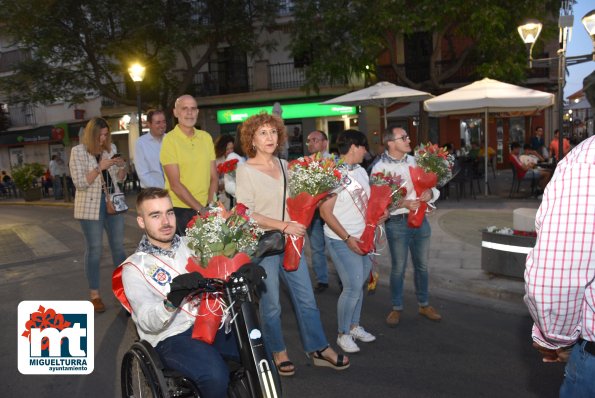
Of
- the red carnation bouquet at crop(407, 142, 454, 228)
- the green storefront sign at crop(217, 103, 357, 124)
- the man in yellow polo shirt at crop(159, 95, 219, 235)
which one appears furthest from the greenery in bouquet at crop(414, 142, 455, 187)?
the green storefront sign at crop(217, 103, 357, 124)

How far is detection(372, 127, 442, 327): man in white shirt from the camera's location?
4.96 m

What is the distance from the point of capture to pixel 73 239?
11.3 metres

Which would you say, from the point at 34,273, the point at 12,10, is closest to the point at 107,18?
the point at 12,10

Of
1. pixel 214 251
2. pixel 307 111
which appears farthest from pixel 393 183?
pixel 307 111

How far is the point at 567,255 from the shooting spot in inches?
66.4

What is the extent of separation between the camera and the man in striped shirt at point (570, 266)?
1675mm

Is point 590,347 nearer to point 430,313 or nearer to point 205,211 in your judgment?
point 205,211

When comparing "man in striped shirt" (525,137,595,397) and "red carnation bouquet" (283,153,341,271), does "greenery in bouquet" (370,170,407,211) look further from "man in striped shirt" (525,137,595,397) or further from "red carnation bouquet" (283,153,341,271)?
"man in striped shirt" (525,137,595,397)

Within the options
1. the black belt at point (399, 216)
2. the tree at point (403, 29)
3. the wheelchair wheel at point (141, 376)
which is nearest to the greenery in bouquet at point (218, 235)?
the wheelchair wheel at point (141, 376)

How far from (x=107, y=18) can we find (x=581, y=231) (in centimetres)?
2233

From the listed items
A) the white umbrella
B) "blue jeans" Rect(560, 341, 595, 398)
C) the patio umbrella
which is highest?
the patio umbrella

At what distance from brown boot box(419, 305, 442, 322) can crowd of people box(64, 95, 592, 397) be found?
1 cm

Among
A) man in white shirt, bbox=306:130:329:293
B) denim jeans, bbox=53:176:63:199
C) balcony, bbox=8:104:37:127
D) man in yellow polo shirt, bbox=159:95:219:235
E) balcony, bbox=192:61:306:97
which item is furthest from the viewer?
balcony, bbox=8:104:37:127

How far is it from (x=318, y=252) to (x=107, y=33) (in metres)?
18.1
